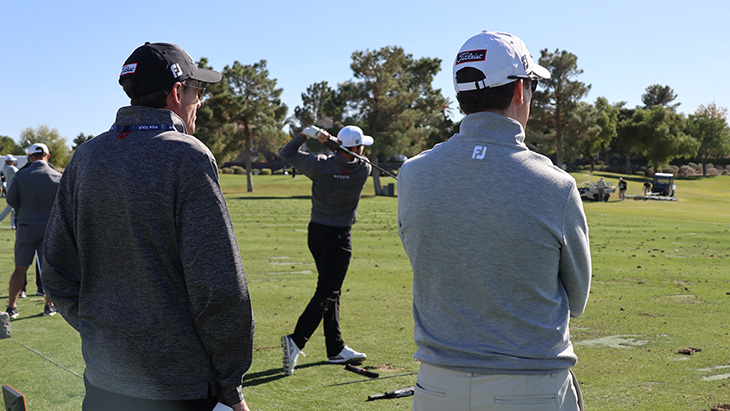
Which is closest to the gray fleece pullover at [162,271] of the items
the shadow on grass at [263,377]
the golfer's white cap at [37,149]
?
the shadow on grass at [263,377]

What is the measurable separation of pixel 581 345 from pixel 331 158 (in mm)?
3585

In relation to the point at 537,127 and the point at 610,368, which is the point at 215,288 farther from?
the point at 537,127

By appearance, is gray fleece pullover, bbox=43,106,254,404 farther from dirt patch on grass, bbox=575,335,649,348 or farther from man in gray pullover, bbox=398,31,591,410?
dirt patch on grass, bbox=575,335,649,348

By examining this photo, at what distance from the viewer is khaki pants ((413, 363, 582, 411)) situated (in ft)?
7.80

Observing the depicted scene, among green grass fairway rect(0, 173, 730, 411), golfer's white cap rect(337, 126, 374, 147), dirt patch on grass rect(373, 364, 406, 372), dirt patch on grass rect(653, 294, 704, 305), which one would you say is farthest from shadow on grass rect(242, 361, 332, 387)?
dirt patch on grass rect(653, 294, 704, 305)

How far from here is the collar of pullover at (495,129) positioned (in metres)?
2.52

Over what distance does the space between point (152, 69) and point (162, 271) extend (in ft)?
2.83

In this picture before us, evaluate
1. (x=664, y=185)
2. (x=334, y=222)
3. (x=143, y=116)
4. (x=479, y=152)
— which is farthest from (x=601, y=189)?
(x=143, y=116)

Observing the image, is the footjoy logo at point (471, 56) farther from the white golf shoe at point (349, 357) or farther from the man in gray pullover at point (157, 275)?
the white golf shoe at point (349, 357)

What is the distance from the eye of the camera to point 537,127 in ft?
241

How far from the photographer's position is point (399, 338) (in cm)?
793

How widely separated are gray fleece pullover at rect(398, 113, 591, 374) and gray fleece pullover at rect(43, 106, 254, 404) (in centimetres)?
77

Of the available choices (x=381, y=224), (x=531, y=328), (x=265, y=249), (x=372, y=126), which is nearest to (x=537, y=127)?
(x=372, y=126)

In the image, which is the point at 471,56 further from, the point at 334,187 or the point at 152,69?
the point at 334,187
